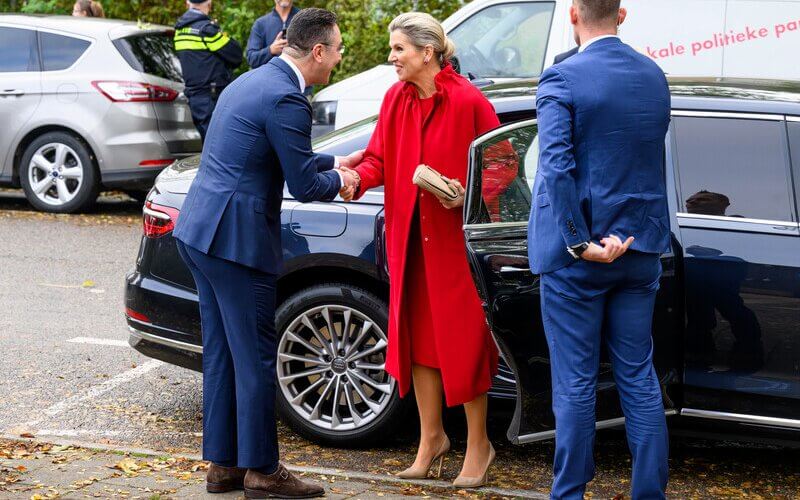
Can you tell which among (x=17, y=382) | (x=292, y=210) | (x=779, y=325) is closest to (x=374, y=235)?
(x=292, y=210)

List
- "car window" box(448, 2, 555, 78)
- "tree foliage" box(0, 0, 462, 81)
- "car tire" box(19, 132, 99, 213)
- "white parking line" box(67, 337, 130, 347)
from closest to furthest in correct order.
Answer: "white parking line" box(67, 337, 130, 347)
"car window" box(448, 2, 555, 78)
"car tire" box(19, 132, 99, 213)
"tree foliage" box(0, 0, 462, 81)

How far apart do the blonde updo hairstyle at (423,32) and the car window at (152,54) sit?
7.43m

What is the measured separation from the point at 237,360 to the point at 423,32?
4.96 feet

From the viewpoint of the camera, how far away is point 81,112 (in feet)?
38.9

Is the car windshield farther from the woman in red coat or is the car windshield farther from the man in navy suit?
the man in navy suit

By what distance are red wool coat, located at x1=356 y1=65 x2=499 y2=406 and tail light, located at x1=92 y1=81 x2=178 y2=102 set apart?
23.2ft

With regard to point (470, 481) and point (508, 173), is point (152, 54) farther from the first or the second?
point (470, 481)

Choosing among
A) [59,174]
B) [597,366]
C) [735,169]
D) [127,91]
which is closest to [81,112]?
[127,91]

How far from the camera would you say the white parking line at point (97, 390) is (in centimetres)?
629

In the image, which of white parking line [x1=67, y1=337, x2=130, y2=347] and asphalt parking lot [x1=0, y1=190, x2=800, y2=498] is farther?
white parking line [x1=67, y1=337, x2=130, y2=347]

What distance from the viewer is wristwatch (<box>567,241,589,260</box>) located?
416 cm

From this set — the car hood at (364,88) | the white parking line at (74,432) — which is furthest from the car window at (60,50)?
the white parking line at (74,432)

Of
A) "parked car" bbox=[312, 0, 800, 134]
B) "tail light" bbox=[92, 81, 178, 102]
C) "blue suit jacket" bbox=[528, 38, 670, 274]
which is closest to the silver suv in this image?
"tail light" bbox=[92, 81, 178, 102]

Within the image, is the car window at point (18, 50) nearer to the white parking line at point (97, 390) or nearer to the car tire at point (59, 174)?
the car tire at point (59, 174)
